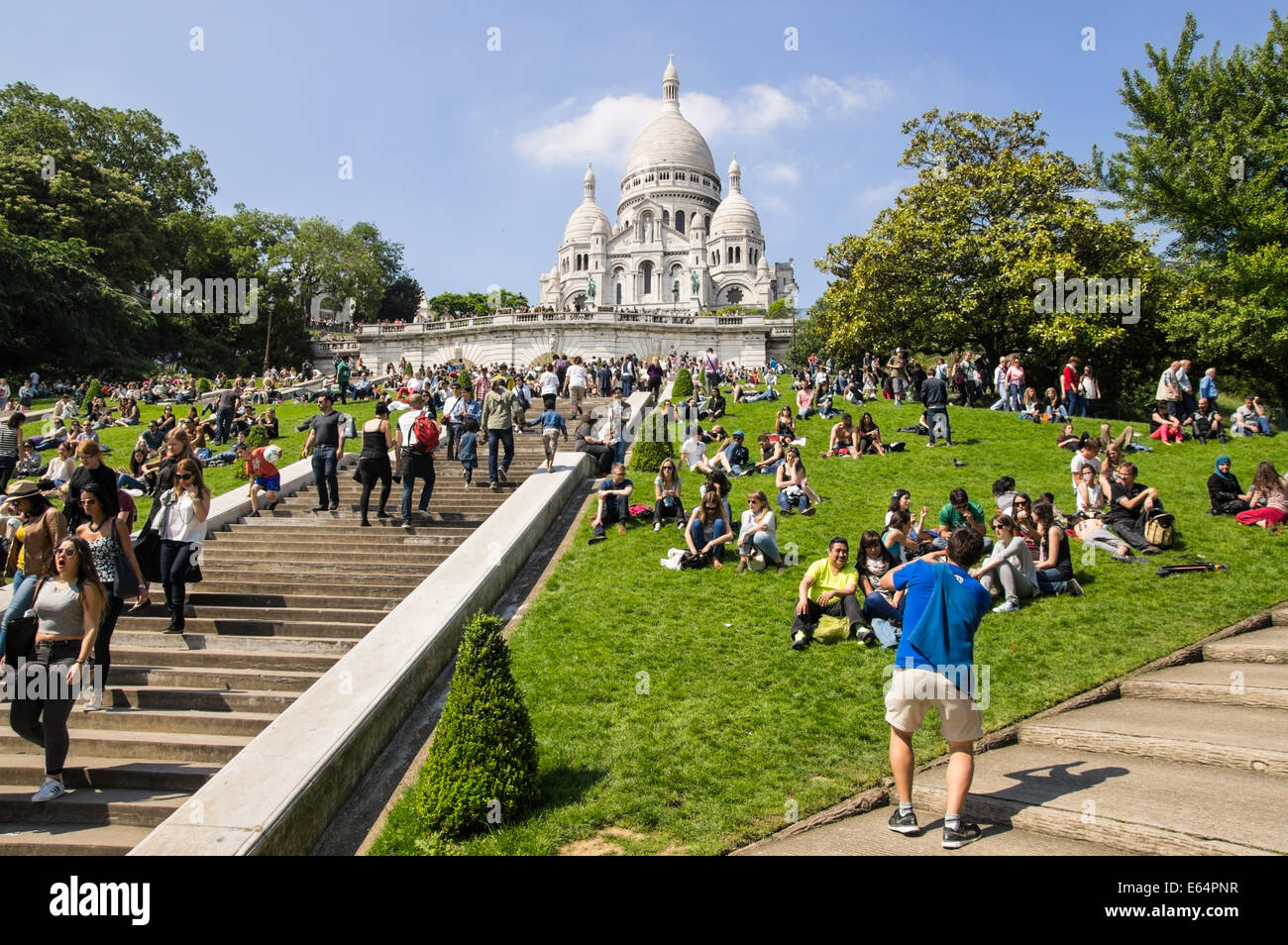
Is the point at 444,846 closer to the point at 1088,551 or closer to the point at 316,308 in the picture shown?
the point at 1088,551

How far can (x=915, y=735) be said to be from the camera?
227 inches

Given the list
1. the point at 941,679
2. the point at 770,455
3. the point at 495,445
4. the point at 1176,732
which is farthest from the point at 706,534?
the point at 941,679

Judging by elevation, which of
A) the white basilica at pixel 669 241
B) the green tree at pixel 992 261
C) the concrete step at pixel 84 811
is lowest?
the concrete step at pixel 84 811

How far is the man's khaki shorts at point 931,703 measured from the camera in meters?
4.38

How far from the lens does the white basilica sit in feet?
319

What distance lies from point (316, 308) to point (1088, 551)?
63.2 meters

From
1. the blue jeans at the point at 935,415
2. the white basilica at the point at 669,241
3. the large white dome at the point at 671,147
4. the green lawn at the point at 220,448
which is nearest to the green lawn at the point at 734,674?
the blue jeans at the point at 935,415

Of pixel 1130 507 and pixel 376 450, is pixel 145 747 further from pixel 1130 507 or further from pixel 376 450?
pixel 1130 507

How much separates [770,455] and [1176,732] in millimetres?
9378

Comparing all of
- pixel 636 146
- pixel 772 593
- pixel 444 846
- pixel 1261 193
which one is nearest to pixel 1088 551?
pixel 772 593

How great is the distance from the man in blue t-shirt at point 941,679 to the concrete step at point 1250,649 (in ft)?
11.5

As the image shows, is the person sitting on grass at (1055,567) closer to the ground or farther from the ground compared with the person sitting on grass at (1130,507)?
closer to the ground

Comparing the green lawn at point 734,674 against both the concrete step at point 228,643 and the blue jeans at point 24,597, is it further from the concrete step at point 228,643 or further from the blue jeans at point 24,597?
the blue jeans at point 24,597

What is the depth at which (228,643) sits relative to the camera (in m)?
7.65
